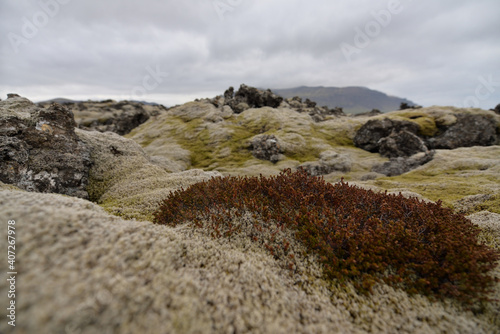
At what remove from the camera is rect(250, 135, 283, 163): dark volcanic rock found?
4712 cm

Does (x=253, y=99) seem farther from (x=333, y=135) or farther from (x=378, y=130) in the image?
(x=378, y=130)

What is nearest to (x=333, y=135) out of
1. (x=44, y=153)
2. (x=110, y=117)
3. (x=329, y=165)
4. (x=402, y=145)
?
(x=402, y=145)

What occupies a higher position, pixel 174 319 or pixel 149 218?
pixel 174 319

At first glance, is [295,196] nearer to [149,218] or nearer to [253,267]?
[253,267]

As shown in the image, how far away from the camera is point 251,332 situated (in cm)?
456

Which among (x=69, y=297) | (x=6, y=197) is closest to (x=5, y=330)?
(x=69, y=297)

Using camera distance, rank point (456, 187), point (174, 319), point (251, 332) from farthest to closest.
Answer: point (456, 187), point (251, 332), point (174, 319)

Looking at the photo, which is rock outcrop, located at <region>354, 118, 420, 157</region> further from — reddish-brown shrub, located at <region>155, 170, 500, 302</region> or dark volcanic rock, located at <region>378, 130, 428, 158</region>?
reddish-brown shrub, located at <region>155, 170, 500, 302</region>

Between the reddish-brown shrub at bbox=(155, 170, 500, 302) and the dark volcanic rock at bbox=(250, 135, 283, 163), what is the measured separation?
3467cm

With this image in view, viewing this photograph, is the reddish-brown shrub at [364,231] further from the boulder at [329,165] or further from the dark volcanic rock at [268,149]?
the dark volcanic rock at [268,149]

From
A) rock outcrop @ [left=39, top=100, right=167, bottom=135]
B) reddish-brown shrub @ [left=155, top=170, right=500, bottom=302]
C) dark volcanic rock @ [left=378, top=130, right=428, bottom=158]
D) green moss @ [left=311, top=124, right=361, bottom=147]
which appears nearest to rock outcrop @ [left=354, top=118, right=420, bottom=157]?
dark volcanic rock @ [left=378, top=130, right=428, bottom=158]

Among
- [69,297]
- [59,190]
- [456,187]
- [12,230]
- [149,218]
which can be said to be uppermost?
[12,230]

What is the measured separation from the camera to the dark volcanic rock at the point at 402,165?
1483 inches

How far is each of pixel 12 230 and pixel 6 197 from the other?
2.22 meters
